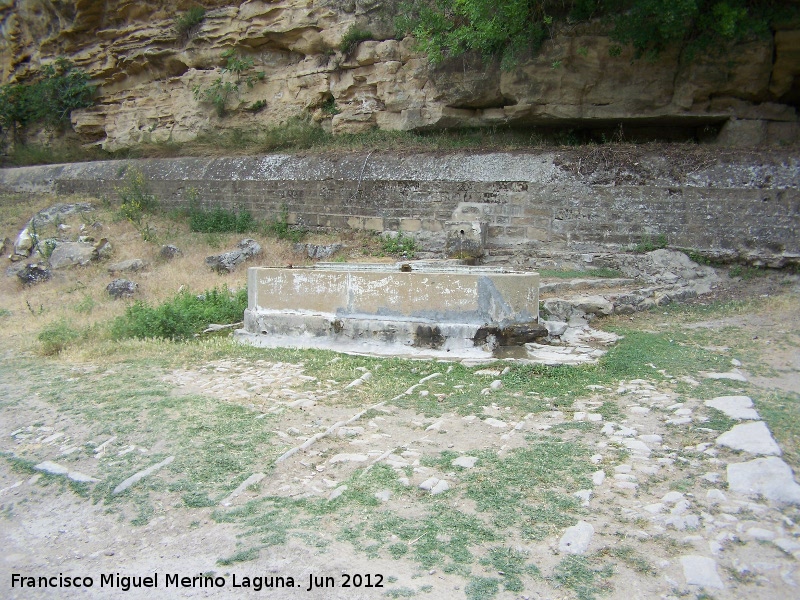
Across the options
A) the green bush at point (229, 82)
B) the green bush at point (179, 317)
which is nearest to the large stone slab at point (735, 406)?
the green bush at point (179, 317)

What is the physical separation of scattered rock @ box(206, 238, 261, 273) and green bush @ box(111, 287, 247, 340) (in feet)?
7.65

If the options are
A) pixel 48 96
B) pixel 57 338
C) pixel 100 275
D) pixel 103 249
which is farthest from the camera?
pixel 48 96

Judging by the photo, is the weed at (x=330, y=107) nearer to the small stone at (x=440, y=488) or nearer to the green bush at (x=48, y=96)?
the green bush at (x=48, y=96)

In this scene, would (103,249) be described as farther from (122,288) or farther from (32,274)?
(122,288)

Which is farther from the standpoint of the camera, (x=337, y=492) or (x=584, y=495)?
(x=337, y=492)

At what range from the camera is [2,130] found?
62.6ft

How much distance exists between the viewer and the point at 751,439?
365cm

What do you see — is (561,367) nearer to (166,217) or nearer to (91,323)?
(91,323)

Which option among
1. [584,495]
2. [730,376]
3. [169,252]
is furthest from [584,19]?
[584,495]

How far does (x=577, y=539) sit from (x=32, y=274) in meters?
10.6

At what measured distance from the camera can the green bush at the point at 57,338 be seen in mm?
6695

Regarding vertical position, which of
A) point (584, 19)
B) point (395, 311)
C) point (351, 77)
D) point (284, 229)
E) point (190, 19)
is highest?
point (190, 19)

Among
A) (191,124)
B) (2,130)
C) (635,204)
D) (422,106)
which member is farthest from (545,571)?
(2,130)

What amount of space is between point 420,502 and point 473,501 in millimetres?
273
